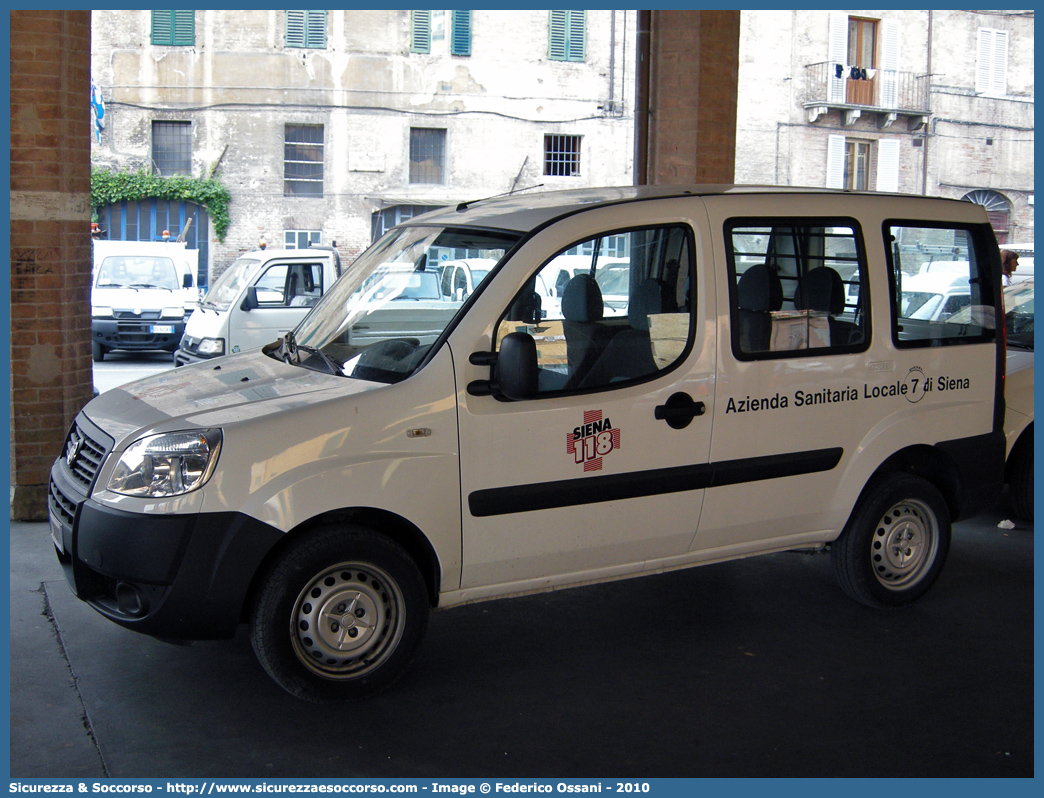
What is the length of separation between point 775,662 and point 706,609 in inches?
27.6

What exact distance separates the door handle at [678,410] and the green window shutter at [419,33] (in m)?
25.7

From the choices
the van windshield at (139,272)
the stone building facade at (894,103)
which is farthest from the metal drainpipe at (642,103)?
the stone building facade at (894,103)

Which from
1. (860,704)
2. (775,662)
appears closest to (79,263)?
(775,662)

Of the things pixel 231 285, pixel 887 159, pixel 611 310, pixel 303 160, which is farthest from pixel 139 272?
pixel 887 159

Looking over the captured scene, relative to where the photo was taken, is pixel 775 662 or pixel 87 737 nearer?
pixel 87 737

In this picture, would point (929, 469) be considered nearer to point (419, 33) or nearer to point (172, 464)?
point (172, 464)

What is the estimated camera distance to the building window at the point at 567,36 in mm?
28516

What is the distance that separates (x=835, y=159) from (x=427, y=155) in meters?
12.2

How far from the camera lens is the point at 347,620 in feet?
13.4

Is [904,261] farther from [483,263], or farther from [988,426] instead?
[483,263]

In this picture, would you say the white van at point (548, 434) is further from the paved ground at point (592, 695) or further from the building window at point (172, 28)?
the building window at point (172, 28)

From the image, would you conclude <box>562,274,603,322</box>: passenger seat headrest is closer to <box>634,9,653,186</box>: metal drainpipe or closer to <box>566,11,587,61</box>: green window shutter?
<box>634,9,653,186</box>: metal drainpipe

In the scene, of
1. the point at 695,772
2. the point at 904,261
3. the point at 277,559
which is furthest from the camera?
the point at 904,261

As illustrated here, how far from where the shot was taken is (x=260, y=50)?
27453 millimetres
